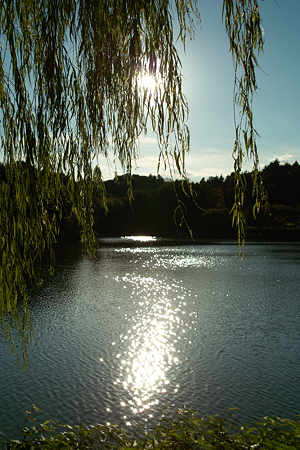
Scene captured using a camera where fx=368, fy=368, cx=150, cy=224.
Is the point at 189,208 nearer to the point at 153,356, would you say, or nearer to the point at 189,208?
the point at 189,208

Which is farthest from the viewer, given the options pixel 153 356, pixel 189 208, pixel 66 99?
pixel 189 208

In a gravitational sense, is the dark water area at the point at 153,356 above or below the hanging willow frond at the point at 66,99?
below

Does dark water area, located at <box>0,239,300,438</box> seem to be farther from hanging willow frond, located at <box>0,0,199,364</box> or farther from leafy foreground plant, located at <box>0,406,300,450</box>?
hanging willow frond, located at <box>0,0,199,364</box>

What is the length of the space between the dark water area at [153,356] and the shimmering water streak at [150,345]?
21 mm

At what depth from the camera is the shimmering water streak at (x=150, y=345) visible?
588 centimetres

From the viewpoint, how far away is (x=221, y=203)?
7419cm

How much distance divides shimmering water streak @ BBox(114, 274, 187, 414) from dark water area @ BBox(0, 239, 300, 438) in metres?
0.02

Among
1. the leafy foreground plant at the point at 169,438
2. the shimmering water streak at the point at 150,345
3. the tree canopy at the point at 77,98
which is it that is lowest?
the shimmering water streak at the point at 150,345

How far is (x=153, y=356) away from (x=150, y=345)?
2.07ft

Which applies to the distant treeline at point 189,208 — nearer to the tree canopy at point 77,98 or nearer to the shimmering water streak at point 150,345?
the shimmering water streak at point 150,345

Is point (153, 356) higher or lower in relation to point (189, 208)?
lower

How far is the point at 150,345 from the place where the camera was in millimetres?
7969

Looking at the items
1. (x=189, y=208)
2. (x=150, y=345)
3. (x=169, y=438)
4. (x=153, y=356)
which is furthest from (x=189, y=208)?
(x=169, y=438)

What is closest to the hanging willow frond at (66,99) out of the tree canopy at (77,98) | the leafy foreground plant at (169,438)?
the tree canopy at (77,98)
